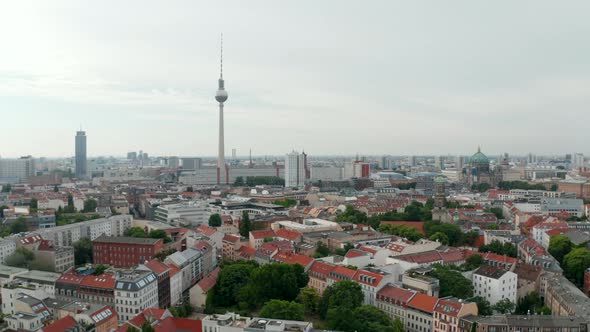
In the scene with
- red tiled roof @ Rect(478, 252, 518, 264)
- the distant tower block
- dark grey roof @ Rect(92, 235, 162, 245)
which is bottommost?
red tiled roof @ Rect(478, 252, 518, 264)

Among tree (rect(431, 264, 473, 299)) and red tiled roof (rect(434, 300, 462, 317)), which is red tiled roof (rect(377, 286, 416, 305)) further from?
tree (rect(431, 264, 473, 299))

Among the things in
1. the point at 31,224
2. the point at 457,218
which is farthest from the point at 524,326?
the point at 31,224

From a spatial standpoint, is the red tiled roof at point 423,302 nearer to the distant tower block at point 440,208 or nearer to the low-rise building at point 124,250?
the low-rise building at point 124,250

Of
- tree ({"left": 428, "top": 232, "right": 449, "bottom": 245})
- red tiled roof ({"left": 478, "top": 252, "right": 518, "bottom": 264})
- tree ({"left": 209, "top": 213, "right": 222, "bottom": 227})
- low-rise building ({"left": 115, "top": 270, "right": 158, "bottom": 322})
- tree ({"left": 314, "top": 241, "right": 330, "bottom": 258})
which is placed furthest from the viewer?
tree ({"left": 209, "top": 213, "right": 222, "bottom": 227})

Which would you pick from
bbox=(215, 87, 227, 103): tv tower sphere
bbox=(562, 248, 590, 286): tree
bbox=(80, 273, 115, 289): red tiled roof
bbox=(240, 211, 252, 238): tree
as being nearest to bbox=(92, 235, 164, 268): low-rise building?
bbox=(80, 273, 115, 289): red tiled roof

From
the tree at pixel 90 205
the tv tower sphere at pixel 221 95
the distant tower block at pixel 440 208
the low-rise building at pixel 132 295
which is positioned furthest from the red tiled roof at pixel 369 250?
the tv tower sphere at pixel 221 95

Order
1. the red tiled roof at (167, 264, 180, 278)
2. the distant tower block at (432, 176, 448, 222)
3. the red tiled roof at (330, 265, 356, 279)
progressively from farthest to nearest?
1. the distant tower block at (432, 176, 448, 222)
2. the red tiled roof at (167, 264, 180, 278)
3. the red tiled roof at (330, 265, 356, 279)
